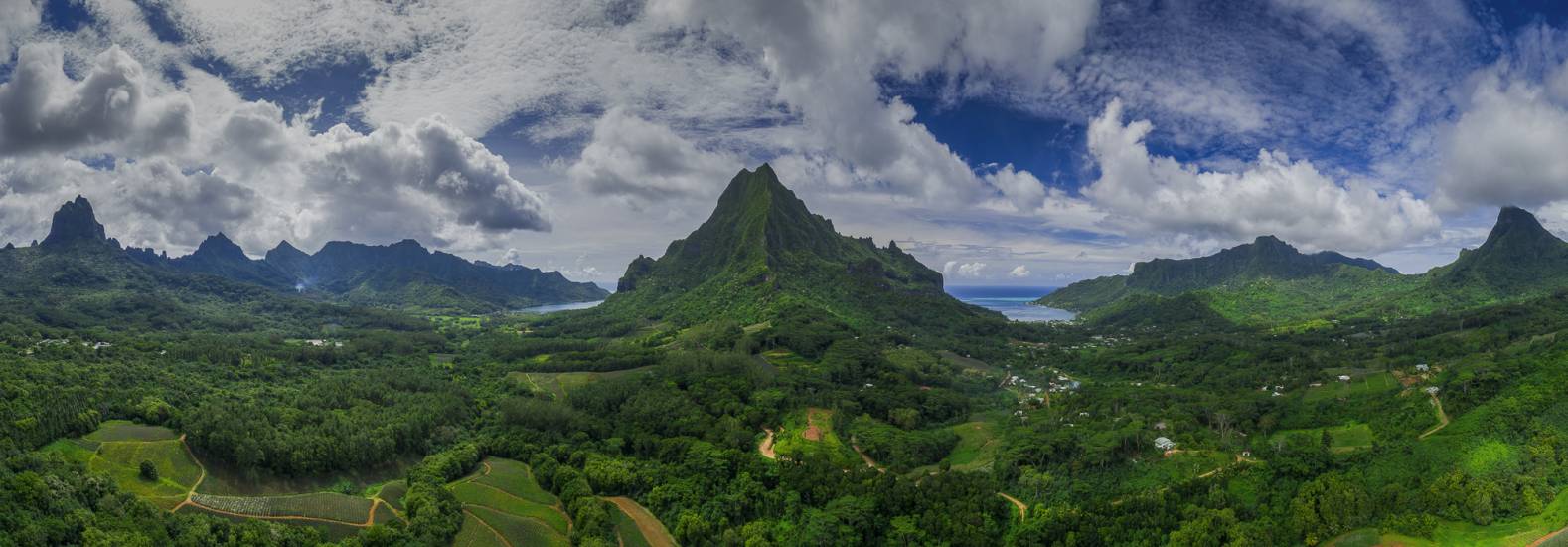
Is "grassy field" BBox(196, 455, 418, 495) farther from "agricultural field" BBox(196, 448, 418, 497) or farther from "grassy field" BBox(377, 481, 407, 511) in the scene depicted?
"grassy field" BBox(377, 481, 407, 511)

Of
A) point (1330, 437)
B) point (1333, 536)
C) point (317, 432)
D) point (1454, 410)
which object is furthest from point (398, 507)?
point (1454, 410)

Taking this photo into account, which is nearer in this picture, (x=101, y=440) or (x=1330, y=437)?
(x=101, y=440)

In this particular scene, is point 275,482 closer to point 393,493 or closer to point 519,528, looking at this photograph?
point 393,493

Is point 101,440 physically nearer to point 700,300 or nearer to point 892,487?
point 892,487

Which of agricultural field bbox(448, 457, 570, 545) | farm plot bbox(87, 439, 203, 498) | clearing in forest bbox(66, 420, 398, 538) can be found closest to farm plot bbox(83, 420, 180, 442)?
clearing in forest bbox(66, 420, 398, 538)

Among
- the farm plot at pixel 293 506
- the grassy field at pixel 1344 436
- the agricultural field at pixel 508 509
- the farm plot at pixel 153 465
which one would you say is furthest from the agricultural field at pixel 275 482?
the grassy field at pixel 1344 436

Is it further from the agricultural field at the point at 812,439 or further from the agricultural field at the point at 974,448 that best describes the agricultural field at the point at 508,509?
the agricultural field at the point at 974,448
